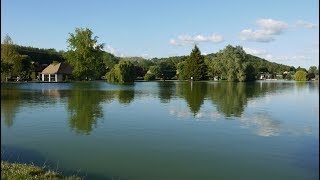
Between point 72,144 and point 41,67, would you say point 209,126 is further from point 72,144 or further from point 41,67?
point 41,67

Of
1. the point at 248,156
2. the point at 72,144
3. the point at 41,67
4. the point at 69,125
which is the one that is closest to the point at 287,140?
the point at 248,156

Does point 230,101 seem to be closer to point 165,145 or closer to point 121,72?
point 165,145

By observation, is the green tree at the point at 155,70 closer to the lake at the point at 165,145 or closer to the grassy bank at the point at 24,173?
the lake at the point at 165,145

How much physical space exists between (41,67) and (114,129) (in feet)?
355

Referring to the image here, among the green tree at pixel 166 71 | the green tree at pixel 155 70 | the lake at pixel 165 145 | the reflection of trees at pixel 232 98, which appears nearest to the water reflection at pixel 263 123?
the lake at pixel 165 145

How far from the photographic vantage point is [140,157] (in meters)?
12.7

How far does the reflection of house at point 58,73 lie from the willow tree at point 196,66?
34729mm

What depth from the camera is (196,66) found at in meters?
109

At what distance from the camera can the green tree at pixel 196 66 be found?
10844 cm

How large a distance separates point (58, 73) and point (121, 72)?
80.8ft

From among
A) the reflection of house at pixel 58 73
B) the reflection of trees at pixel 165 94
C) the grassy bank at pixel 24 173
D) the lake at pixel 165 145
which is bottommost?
the lake at pixel 165 145

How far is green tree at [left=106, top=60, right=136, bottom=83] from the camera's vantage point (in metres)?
85.6

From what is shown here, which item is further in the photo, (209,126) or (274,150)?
(209,126)

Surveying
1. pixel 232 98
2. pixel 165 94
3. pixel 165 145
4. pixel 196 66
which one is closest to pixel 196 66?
pixel 196 66
